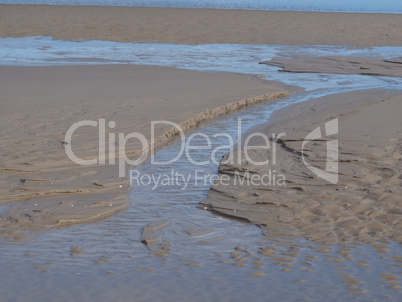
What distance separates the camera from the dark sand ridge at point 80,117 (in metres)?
5.12

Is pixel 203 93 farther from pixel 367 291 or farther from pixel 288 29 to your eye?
pixel 288 29

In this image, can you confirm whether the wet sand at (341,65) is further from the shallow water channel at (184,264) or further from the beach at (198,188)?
Result: the shallow water channel at (184,264)

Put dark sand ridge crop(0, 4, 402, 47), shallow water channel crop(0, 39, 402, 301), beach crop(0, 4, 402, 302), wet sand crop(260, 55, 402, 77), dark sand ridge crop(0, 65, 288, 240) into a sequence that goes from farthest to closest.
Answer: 1. dark sand ridge crop(0, 4, 402, 47)
2. wet sand crop(260, 55, 402, 77)
3. dark sand ridge crop(0, 65, 288, 240)
4. beach crop(0, 4, 402, 302)
5. shallow water channel crop(0, 39, 402, 301)

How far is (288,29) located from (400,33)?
4085 millimetres

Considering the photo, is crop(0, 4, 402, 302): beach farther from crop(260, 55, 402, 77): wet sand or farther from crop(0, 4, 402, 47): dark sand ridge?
crop(0, 4, 402, 47): dark sand ridge

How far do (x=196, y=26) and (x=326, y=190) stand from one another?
18.0 meters

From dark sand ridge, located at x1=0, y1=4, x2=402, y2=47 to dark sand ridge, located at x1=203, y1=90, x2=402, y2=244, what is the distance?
12464mm

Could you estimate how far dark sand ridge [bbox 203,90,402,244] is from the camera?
4.69 metres

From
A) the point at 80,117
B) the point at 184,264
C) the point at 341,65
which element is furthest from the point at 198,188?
the point at 341,65

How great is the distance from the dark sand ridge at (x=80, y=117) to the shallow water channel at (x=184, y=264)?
364 mm

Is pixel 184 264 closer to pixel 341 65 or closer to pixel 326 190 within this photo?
pixel 326 190

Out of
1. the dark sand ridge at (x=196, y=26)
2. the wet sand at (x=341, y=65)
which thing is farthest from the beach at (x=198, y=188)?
the dark sand ridge at (x=196, y=26)

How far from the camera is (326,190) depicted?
5.39m

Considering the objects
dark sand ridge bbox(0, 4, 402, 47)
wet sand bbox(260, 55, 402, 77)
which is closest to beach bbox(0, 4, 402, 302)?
wet sand bbox(260, 55, 402, 77)
